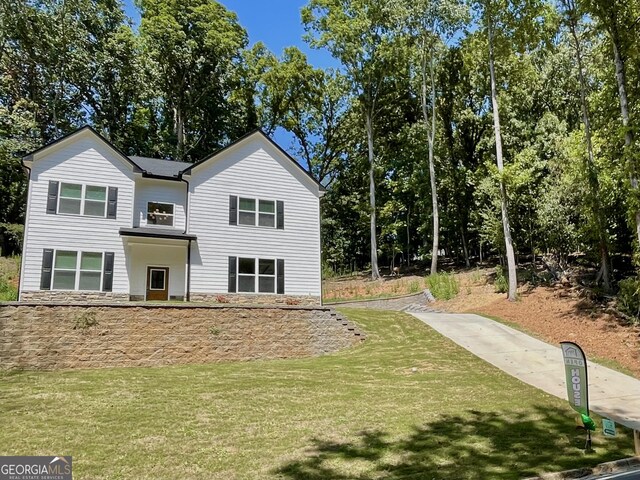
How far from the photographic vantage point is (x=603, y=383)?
9562mm

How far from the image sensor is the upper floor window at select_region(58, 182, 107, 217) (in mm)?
16672

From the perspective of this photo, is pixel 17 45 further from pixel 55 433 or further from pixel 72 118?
pixel 55 433

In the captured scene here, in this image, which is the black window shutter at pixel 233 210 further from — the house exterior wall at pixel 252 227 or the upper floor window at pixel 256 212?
the house exterior wall at pixel 252 227

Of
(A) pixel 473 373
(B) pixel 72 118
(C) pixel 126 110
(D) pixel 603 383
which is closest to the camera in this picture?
(D) pixel 603 383

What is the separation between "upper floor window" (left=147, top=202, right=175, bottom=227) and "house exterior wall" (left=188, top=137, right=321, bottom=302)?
151 centimetres

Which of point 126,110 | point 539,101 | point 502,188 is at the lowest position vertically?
point 502,188

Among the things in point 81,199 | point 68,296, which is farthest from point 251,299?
point 81,199

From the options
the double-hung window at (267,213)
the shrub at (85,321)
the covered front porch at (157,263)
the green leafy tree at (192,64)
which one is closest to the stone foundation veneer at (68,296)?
the covered front porch at (157,263)

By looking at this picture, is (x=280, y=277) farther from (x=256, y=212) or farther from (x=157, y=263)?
(x=157, y=263)

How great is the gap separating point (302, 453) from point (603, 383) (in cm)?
743

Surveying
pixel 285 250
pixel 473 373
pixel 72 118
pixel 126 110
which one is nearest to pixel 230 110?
pixel 126 110

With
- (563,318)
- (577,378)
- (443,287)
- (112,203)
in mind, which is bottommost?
(577,378)

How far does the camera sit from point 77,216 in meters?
16.7

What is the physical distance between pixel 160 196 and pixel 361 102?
1843 centimetres
